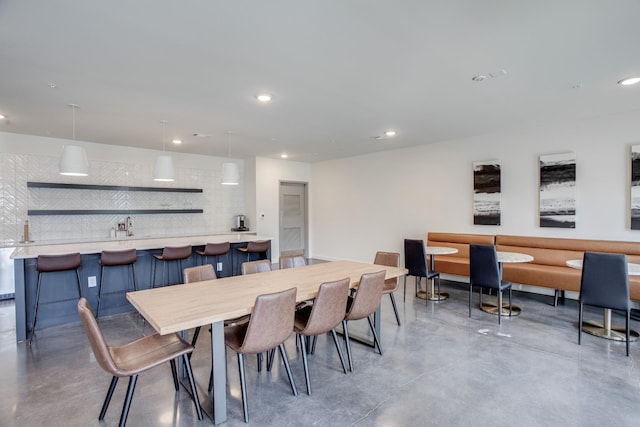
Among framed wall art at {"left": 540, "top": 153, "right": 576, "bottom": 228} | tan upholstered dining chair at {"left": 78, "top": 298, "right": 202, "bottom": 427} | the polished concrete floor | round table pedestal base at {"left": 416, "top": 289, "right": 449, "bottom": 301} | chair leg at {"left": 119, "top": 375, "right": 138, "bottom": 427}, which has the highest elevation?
framed wall art at {"left": 540, "top": 153, "right": 576, "bottom": 228}

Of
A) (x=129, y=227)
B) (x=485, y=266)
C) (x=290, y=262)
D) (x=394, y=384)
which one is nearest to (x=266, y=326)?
(x=394, y=384)

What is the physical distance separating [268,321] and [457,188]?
4.89 meters

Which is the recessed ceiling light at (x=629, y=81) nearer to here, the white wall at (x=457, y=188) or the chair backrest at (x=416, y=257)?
the white wall at (x=457, y=188)

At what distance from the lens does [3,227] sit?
5.15 metres

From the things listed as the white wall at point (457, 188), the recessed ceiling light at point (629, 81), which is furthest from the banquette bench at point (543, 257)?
the recessed ceiling light at point (629, 81)

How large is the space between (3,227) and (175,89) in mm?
4222

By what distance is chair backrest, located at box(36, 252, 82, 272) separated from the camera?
346cm

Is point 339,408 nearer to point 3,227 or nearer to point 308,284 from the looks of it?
point 308,284

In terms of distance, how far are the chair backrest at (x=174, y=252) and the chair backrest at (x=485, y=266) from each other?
3799mm

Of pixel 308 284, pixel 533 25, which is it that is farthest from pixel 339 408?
pixel 533 25

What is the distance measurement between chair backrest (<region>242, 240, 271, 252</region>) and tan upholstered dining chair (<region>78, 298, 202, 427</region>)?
2747 millimetres

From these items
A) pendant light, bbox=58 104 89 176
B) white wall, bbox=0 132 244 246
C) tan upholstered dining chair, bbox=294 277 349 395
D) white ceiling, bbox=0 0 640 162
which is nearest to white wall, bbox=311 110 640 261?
white ceiling, bbox=0 0 640 162

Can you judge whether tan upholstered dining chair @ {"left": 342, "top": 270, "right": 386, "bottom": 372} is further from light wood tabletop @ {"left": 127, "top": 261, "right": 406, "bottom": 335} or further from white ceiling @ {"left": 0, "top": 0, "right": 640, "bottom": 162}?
white ceiling @ {"left": 0, "top": 0, "right": 640, "bottom": 162}

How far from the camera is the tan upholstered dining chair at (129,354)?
176 cm
